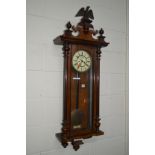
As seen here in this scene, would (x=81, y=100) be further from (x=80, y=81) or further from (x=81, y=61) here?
(x=81, y=61)

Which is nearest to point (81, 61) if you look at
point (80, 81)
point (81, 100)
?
point (80, 81)

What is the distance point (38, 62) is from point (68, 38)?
0.30 metres

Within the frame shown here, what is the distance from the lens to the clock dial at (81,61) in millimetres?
1164

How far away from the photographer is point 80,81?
1.21 metres

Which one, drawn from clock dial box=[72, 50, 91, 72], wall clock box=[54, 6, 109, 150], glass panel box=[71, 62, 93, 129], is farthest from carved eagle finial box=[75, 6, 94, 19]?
glass panel box=[71, 62, 93, 129]

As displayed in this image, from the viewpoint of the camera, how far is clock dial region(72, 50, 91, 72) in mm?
1164

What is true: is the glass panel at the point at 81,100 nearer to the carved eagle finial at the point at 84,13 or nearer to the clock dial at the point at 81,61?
the clock dial at the point at 81,61

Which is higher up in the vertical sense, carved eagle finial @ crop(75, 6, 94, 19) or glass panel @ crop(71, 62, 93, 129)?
carved eagle finial @ crop(75, 6, 94, 19)

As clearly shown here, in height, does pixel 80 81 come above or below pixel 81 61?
below

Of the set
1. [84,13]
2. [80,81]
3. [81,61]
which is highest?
[84,13]

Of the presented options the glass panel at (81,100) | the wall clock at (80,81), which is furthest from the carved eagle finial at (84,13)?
the glass panel at (81,100)

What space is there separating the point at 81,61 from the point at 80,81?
0.16 m

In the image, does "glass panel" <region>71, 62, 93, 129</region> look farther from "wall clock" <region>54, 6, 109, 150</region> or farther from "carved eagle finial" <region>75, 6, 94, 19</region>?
"carved eagle finial" <region>75, 6, 94, 19</region>
